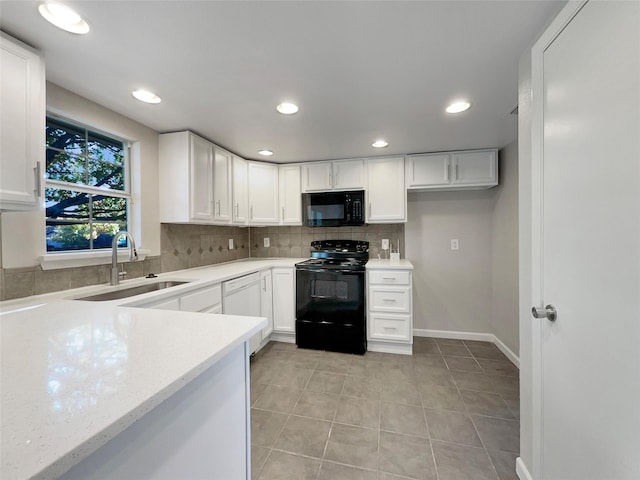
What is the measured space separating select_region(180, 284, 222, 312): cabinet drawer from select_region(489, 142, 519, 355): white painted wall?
2739 millimetres

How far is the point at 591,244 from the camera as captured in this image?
0.84m

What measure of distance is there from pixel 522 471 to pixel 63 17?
2.97m

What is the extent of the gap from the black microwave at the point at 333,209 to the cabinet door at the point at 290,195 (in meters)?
0.11

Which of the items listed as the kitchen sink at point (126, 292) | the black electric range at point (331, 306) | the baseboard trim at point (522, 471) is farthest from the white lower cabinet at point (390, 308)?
the kitchen sink at point (126, 292)

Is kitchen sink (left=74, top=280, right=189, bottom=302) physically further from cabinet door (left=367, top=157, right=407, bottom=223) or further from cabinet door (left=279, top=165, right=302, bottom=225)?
cabinet door (left=367, top=157, right=407, bottom=223)

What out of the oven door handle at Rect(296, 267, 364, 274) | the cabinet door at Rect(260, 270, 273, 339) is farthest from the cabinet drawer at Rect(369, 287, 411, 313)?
the cabinet door at Rect(260, 270, 273, 339)

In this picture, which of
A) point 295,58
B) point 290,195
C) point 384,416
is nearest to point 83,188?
point 295,58

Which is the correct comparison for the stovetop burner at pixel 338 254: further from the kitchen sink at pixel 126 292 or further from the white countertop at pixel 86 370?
the white countertop at pixel 86 370

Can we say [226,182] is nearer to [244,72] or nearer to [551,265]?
[244,72]

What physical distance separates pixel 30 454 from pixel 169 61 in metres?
1.63

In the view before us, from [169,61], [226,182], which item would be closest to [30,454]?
[169,61]

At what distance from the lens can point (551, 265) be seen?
1040 mm

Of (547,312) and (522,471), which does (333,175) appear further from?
(522,471)

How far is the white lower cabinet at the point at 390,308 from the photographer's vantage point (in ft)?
9.00
